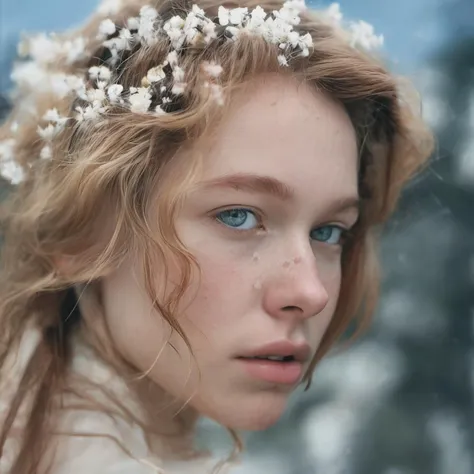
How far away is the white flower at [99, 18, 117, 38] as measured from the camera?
2.81ft

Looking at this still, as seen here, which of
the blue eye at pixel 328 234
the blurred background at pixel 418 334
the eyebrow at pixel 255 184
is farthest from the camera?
the blurred background at pixel 418 334

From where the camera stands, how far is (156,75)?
2.60 ft

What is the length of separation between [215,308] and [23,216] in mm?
277

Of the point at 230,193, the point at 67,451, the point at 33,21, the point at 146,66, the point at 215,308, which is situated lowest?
the point at 67,451

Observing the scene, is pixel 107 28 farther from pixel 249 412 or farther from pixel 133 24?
pixel 249 412

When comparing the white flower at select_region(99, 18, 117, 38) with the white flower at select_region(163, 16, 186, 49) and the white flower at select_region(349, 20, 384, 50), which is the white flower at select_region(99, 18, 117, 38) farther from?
the white flower at select_region(349, 20, 384, 50)

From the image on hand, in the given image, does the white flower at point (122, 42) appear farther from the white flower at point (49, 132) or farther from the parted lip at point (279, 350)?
the parted lip at point (279, 350)

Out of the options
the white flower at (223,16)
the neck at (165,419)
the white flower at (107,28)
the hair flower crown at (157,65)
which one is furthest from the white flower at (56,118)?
the neck at (165,419)

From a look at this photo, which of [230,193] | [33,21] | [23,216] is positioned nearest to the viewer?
[230,193]

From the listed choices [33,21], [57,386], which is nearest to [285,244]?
[57,386]

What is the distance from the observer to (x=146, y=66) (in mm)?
811

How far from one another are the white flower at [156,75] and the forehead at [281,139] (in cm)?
8

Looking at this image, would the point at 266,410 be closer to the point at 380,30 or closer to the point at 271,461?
the point at 271,461

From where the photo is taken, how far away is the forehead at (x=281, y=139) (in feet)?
2.57
